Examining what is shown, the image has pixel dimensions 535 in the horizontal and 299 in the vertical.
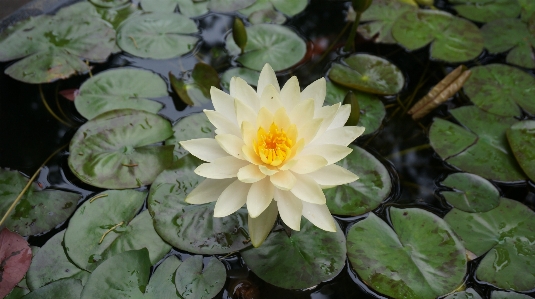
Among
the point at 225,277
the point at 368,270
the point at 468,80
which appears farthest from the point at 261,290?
the point at 468,80

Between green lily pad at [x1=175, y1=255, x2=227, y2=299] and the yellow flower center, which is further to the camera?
green lily pad at [x1=175, y1=255, x2=227, y2=299]

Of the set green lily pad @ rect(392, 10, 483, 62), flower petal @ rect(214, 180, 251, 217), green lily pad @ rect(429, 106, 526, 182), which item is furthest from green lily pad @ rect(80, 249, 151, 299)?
green lily pad @ rect(392, 10, 483, 62)

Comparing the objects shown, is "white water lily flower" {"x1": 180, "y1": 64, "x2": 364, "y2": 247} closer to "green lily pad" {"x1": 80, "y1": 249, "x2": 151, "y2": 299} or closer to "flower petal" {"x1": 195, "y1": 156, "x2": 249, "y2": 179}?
"flower petal" {"x1": 195, "y1": 156, "x2": 249, "y2": 179}

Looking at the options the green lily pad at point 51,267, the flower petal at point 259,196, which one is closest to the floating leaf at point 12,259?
the green lily pad at point 51,267

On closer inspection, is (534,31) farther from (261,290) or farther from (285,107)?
(261,290)

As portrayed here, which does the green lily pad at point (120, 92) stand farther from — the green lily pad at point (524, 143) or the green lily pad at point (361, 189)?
the green lily pad at point (524, 143)

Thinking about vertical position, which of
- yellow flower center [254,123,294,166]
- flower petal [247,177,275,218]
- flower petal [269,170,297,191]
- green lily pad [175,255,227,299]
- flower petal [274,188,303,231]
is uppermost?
yellow flower center [254,123,294,166]
